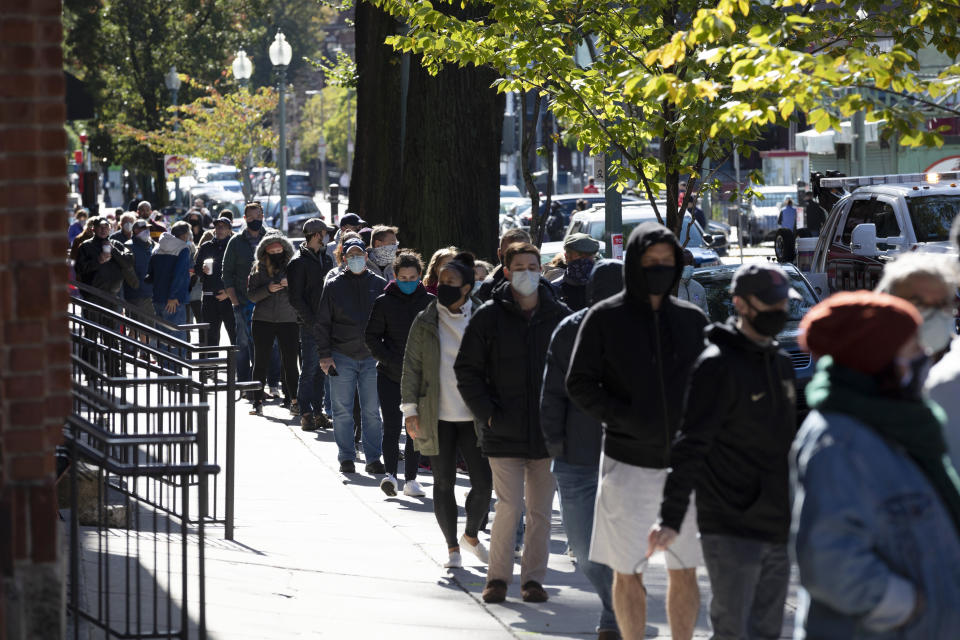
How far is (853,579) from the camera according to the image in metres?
3.62

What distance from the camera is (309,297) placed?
13938 millimetres

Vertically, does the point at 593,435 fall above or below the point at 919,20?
below

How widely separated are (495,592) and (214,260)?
10.3 m

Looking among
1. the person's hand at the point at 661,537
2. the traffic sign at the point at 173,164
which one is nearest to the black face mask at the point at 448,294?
the person's hand at the point at 661,537

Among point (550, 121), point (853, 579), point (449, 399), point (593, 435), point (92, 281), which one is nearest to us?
point (853, 579)

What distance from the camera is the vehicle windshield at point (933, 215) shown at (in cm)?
1591

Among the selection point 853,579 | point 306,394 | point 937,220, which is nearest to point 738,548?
point 853,579

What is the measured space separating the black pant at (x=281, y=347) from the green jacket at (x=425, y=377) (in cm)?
639

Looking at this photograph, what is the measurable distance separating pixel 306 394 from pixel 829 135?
3214cm

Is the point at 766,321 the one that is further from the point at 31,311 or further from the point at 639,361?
the point at 31,311

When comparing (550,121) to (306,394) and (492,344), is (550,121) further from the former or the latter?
(492,344)

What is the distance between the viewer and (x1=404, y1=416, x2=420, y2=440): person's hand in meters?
8.70

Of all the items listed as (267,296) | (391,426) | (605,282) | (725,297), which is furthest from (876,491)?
(267,296)

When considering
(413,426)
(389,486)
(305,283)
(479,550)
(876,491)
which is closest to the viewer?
(876,491)
